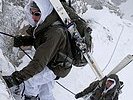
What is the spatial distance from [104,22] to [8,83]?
11.6m

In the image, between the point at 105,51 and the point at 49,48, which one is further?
the point at 105,51

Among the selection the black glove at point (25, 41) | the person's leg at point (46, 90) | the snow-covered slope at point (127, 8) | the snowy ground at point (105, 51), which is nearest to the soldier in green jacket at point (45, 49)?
the person's leg at point (46, 90)

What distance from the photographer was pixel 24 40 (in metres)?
6.29

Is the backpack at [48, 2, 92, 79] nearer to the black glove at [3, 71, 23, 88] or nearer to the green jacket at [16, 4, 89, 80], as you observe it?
the green jacket at [16, 4, 89, 80]

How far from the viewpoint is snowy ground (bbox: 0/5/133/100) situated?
10.5 metres

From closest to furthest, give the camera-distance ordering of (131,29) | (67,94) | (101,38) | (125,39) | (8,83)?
1. (8,83)
2. (67,94)
3. (101,38)
4. (125,39)
5. (131,29)

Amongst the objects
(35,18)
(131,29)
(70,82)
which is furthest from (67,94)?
(131,29)

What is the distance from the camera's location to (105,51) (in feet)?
45.0

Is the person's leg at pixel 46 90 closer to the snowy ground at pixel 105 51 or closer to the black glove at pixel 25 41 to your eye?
the black glove at pixel 25 41

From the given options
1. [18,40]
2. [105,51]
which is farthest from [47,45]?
[105,51]

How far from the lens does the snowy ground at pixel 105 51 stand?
1051 centimetres

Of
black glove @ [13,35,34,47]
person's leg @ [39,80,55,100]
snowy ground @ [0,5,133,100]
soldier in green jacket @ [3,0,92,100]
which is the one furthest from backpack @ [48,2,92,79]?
snowy ground @ [0,5,133,100]

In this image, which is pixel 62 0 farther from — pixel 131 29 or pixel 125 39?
pixel 131 29

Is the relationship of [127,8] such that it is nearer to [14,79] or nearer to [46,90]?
[46,90]
